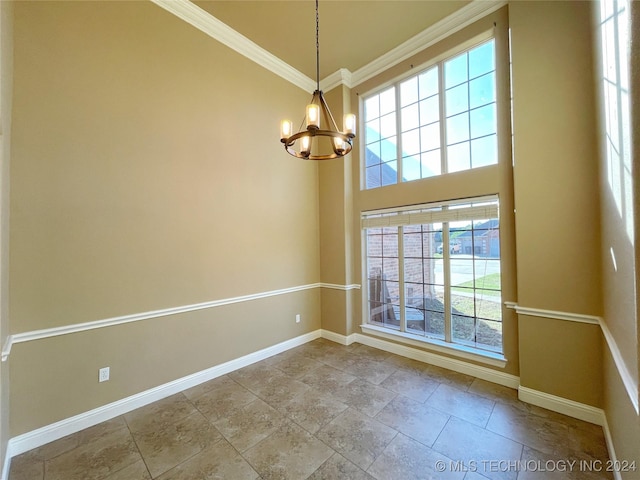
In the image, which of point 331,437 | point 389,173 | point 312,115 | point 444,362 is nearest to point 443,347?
point 444,362

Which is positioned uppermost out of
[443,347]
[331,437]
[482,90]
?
[482,90]

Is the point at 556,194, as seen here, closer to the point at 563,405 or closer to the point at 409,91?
the point at 563,405

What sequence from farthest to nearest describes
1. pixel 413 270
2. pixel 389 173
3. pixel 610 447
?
pixel 389 173 < pixel 413 270 < pixel 610 447

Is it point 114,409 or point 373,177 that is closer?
point 114,409

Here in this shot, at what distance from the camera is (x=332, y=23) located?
3.08 meters

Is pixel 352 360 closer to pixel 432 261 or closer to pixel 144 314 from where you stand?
pixel 432 261

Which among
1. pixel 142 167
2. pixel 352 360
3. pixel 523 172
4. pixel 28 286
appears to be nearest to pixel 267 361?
pixel 352 360

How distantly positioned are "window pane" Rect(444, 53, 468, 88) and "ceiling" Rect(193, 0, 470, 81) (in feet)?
1.65

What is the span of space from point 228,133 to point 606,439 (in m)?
4.65

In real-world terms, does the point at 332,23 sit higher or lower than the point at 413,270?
higher

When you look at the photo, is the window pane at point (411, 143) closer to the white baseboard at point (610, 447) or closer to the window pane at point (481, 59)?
the window pane at point (481, 59)

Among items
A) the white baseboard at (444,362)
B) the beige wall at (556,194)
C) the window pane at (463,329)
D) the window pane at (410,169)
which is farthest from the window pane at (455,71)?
the white baseboard at (444,362)

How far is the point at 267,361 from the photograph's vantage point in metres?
3.39

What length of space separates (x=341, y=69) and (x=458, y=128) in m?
2.07
